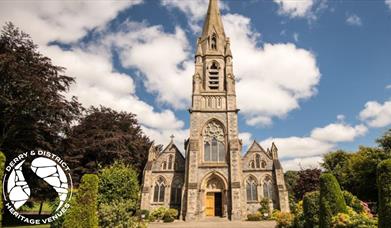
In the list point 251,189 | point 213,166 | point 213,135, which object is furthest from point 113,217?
point 251,189

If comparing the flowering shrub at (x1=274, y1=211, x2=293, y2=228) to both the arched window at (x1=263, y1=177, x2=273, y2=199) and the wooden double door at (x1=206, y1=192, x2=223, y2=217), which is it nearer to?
the wooden double door at (x1=206, y1=192, x2=223, y2=217)

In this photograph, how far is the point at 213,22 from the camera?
126 ft

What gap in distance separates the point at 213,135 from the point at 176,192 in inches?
319


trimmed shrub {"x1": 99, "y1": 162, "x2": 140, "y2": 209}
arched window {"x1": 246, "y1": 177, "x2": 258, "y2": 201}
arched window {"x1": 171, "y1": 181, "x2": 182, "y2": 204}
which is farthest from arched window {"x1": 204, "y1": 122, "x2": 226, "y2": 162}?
trimmed shrub {"x1": 99, "y1": 162, "x2": 140, "y2": 209}

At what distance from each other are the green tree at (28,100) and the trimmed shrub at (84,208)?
9.95 meters

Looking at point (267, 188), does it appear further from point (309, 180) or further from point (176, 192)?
point (176, 192)

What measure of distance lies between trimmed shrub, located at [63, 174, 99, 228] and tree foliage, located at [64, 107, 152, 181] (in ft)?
45.2

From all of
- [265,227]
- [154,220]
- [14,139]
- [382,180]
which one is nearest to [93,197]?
[382,180]

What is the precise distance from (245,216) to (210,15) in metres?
28.6

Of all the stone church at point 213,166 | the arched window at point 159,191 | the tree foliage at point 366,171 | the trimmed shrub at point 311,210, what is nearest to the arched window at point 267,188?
the stone church at point 213,166

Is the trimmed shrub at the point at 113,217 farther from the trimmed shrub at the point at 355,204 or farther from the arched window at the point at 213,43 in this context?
the arched window at the point at 213,43

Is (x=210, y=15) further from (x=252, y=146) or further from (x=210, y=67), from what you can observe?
(x=252, y=146)

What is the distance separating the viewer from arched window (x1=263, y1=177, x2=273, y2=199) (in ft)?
99.1

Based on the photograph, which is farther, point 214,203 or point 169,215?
point 214,203
